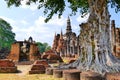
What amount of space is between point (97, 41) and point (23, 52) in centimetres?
2138

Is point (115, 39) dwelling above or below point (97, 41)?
above

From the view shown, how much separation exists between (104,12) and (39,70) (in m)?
5.93

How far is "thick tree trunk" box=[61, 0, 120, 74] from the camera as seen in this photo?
507 inches

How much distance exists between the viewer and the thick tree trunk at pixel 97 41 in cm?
1288

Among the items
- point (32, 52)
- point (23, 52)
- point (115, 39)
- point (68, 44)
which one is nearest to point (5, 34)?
point (68, 44)

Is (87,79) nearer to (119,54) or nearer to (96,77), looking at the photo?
(96,77)

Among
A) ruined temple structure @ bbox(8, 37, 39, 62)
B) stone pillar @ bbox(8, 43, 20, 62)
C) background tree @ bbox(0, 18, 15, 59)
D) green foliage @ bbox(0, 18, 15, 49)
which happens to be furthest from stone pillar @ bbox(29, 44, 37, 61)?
green foliage @ bbox(0, 18, 15, 49)

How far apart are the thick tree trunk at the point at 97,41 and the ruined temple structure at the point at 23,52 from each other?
1836 centimetres

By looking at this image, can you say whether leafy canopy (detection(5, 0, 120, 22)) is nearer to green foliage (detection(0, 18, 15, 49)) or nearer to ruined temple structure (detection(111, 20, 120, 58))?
ruined temple structure (detection(111, 20, 120, 58))

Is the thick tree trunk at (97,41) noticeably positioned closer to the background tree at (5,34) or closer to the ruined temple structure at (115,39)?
the ruined temple structure at (115,39)

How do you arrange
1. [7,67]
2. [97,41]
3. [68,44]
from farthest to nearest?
1. [68,44]
2. [7,67]
3. [97,41]

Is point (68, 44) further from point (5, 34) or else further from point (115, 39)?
point (115, 39)

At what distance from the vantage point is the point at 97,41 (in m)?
13.5

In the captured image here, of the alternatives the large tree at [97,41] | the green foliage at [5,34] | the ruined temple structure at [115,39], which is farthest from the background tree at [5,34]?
the large tree at [97,41]
